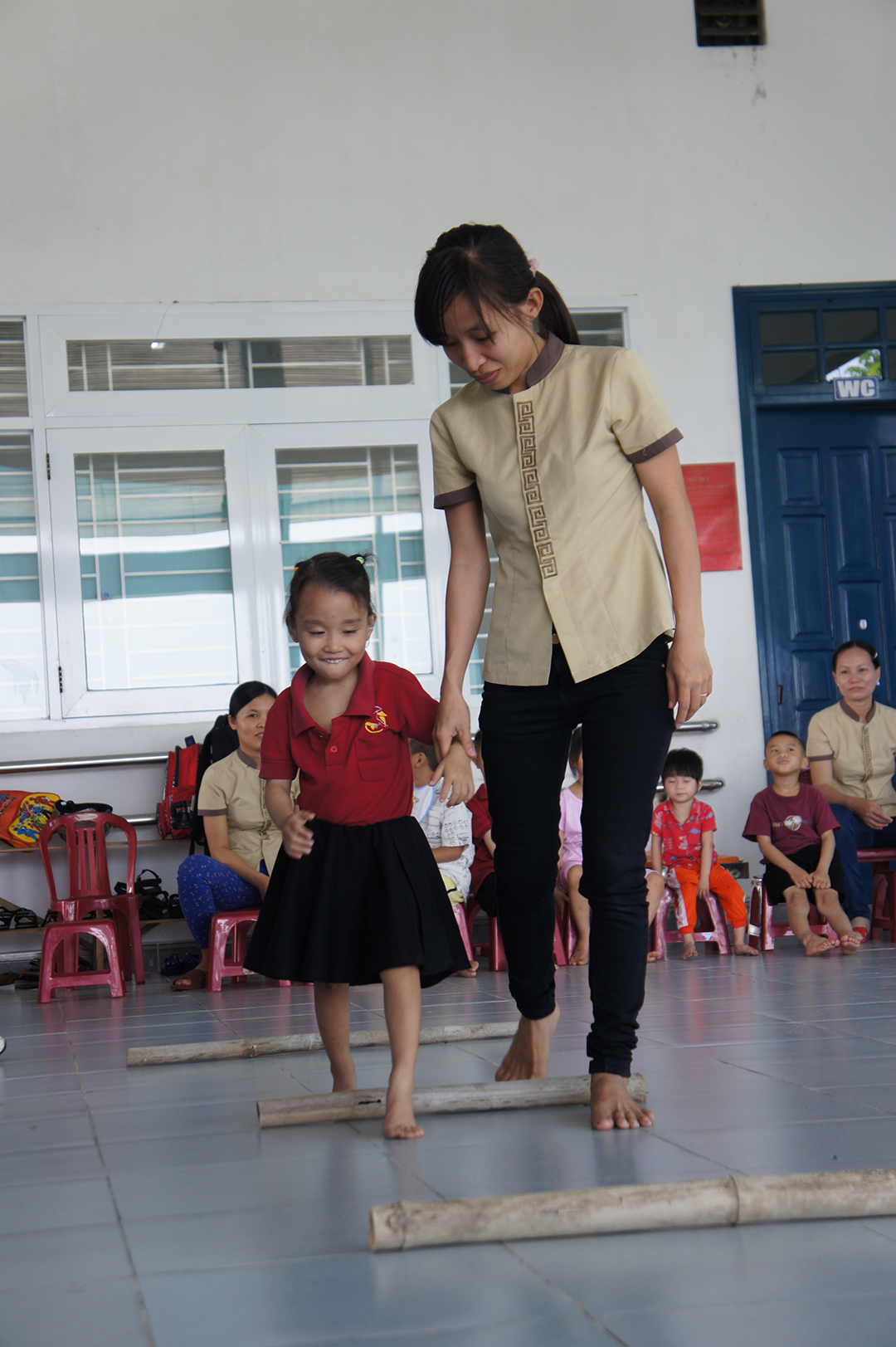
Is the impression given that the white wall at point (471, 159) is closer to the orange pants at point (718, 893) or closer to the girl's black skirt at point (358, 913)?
the orange pants at point (718, 893)

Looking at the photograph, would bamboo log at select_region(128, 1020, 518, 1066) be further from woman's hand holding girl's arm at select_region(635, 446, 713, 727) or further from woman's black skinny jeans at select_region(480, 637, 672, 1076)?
woman's hand holding girl's arm at select_region(635, 446, 713, 727)

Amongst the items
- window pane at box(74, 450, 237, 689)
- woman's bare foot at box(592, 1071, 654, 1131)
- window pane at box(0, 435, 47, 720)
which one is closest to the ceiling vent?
window pane at box(74, 450, 237, 689)

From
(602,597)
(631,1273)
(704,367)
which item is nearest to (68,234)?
(704,367)

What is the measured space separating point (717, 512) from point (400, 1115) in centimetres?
438

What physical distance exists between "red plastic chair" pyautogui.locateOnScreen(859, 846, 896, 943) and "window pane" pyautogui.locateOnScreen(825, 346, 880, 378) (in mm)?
2339

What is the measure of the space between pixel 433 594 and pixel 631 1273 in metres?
4.52

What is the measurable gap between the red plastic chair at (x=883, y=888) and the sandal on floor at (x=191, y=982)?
2.53 metres

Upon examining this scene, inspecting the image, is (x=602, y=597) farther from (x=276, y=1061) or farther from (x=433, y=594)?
(x=433, y=594)

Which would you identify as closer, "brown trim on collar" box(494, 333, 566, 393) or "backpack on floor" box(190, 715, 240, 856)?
"brown trim on collar" box(494, 333, 566, 393)

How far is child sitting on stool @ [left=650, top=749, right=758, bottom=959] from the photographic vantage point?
4703mm

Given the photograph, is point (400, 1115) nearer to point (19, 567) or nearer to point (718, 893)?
point (718, 893)

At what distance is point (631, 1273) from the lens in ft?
4.02

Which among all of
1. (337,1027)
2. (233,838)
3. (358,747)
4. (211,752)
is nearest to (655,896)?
(233,838)

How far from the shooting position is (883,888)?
4.93m
